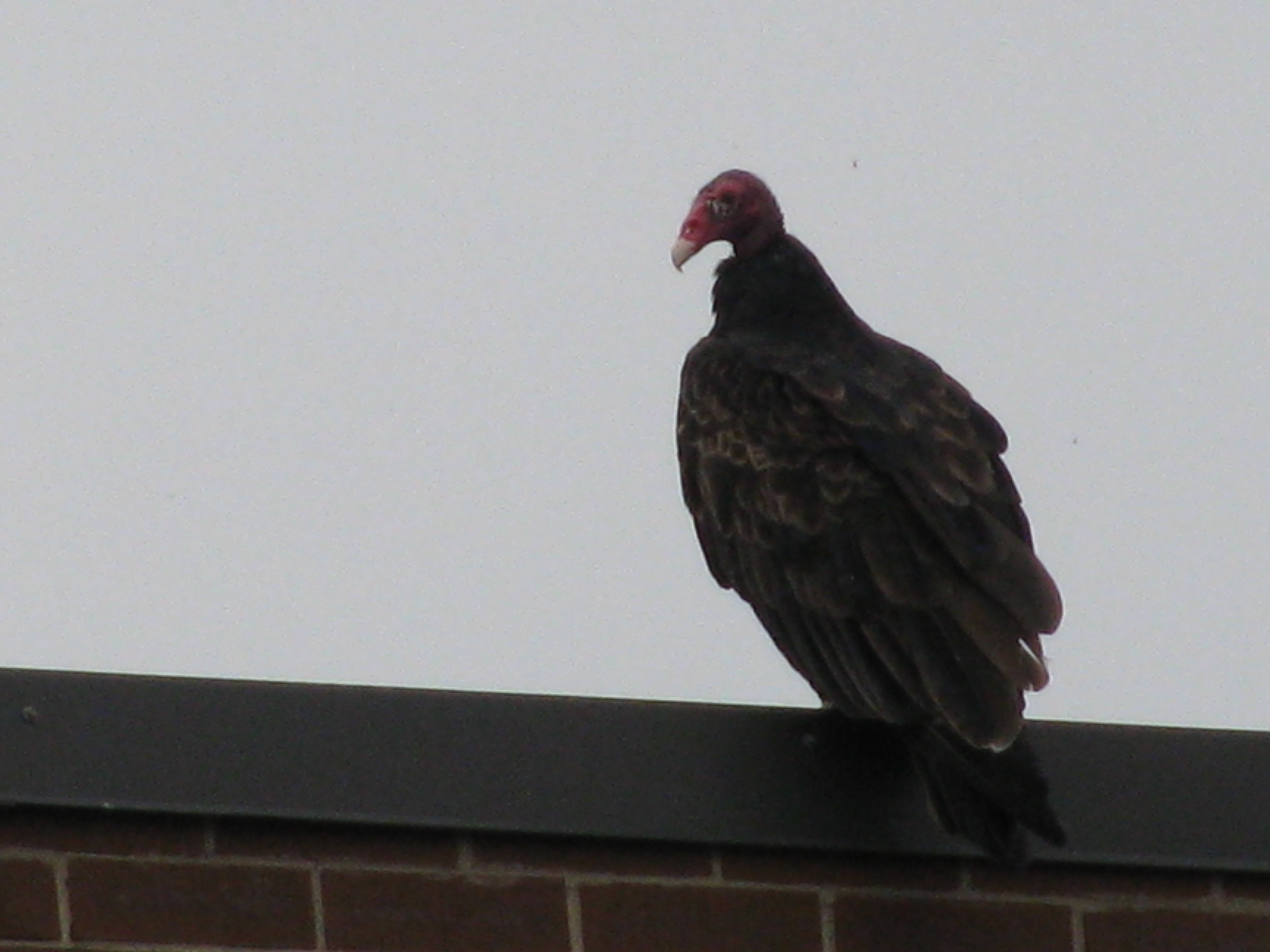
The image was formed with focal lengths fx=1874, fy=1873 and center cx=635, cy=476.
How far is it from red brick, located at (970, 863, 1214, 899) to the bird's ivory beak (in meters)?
1.91

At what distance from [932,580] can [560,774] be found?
2.24ft

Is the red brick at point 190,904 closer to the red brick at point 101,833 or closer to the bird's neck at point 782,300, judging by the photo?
the red brick at point 101,833

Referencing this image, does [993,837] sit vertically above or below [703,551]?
below

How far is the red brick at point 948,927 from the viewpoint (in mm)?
2307

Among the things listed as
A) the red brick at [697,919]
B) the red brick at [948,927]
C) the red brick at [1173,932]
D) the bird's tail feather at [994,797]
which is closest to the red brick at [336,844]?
the red brick at [697,919]

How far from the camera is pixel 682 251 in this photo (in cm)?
397

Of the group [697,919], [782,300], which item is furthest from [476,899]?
[782,300]

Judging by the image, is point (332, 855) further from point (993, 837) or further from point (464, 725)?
point (993, 837)

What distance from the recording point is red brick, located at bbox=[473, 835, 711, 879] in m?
2.28

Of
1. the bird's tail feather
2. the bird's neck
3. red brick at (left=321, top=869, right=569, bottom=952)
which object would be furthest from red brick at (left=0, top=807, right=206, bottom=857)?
the bird's neck

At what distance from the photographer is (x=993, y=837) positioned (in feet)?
7.36

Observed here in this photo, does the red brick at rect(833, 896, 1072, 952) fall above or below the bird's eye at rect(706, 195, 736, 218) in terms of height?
below

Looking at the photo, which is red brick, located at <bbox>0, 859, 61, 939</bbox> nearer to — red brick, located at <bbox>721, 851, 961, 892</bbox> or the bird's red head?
red brick, located at <bbox>721, 851, 961, 892</bbox>

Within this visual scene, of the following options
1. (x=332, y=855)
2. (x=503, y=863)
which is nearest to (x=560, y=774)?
(x=503, y=863)
